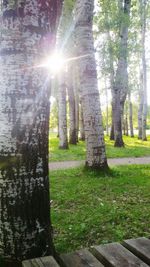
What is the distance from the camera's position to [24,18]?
143 inches

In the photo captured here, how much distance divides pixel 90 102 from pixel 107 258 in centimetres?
697

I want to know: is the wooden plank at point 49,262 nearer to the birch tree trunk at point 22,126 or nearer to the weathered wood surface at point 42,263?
the weathered wood surface at point 42,263

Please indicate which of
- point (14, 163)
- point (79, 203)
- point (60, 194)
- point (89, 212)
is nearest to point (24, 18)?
point (14, 163)

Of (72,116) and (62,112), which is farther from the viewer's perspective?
(72,116)

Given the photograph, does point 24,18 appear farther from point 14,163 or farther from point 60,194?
point 60,194

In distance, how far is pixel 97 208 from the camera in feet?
21.6

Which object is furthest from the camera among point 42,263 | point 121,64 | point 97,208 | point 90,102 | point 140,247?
point 121,64

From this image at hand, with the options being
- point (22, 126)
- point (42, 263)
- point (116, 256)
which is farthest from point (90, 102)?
point (42, 263)

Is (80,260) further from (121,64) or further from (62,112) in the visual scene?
(121,64)

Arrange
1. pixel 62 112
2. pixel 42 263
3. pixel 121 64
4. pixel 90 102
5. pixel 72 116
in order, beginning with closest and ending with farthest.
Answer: pixel 42 263
pixel 90 102
pixel 62 112
pixel 121 64
pixel 72 116

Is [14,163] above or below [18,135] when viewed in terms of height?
below

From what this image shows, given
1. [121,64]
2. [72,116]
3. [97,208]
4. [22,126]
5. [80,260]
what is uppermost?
[121,64]

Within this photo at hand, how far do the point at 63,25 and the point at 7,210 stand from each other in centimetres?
1612

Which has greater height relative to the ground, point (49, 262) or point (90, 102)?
point (90, 102)
